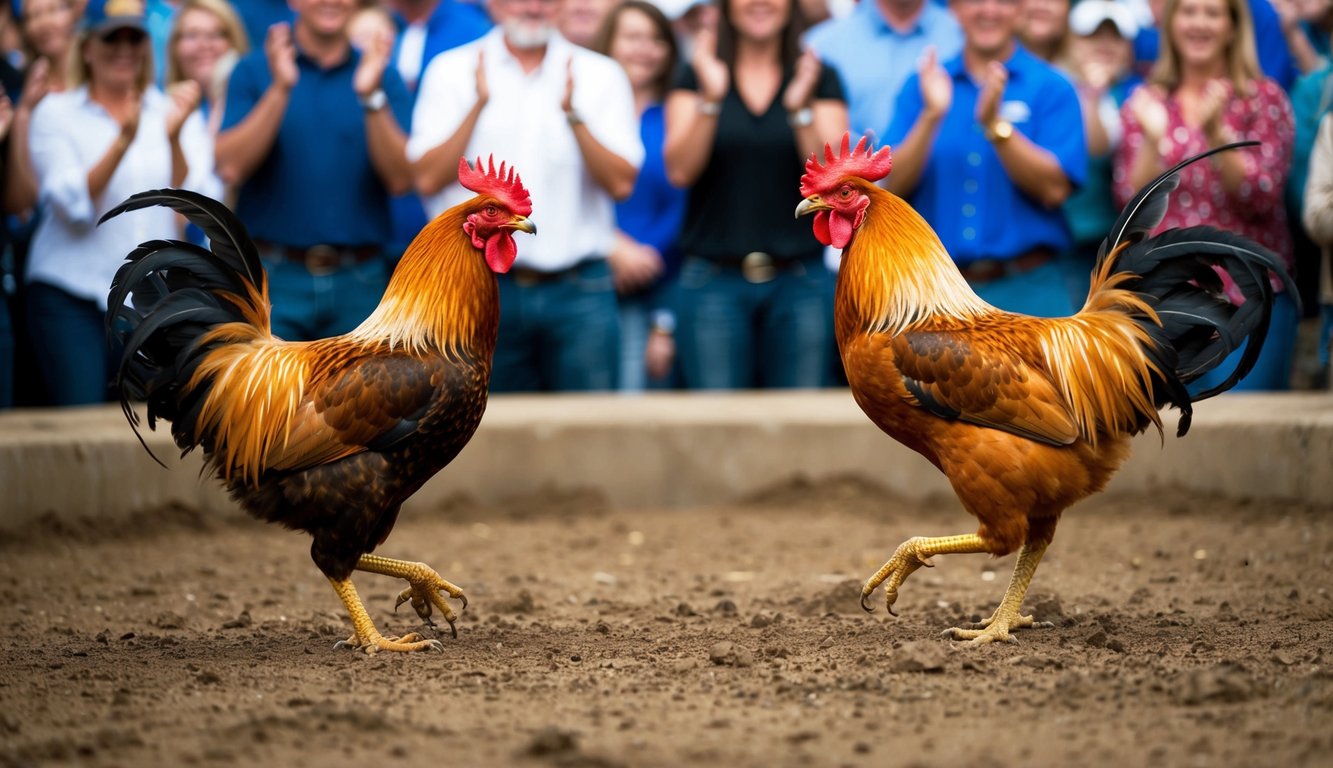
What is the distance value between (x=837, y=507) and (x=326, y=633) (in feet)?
11.0

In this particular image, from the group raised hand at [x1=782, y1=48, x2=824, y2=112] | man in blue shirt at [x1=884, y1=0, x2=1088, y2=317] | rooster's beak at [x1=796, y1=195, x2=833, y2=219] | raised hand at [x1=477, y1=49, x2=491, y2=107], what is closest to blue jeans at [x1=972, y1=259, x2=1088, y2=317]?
man in blue shirt at [x1=884, y1=0, x2=1088, y2=317]

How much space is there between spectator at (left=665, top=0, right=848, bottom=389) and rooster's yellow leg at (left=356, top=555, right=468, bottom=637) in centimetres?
363

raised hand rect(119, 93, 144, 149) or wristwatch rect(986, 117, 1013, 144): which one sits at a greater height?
raised hand rect(119, 93, 144, 149)

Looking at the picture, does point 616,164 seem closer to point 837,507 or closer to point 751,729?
point 837,507

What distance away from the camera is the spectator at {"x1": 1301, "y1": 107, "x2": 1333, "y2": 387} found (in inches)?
317

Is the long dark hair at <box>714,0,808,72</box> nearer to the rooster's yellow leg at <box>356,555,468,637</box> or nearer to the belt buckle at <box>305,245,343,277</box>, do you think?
the belt buckle at <box>305,245,343,277</box>

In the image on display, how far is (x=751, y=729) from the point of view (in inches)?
163

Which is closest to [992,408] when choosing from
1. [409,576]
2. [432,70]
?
[409,576]

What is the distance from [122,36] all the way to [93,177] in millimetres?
812

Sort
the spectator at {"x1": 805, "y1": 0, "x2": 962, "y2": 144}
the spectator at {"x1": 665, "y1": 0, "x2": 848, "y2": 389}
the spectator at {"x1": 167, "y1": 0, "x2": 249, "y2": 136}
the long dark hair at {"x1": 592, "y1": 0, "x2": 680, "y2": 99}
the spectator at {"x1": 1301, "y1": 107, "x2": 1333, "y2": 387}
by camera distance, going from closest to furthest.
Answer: the spectator at {"x1": 1301, "y1": 107, "x2": 1333, "y2": 387} < the spectator at {"x1": 665, "y1": 0, "x2": 848, "y2": 389} < the spectator at {"x1": 805, "y1": 0, "x2": 962, "y2": 144} < the spectator at {"x1": 167, "y1": 0, "x2": 249, "y2": 136} < the long dark hair at {"x1": 592, "y1": 0, "x2": 680, "y2": 99}

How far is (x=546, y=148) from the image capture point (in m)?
8.70

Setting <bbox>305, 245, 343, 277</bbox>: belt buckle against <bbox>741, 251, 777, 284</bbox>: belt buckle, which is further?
<bbox>741, 251, 777, 284</bbox>: belt buckle

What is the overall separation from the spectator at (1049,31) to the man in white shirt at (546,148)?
2736mm

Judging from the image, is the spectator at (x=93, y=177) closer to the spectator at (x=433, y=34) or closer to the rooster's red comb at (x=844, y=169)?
the spectator at (x=433, y=34)
